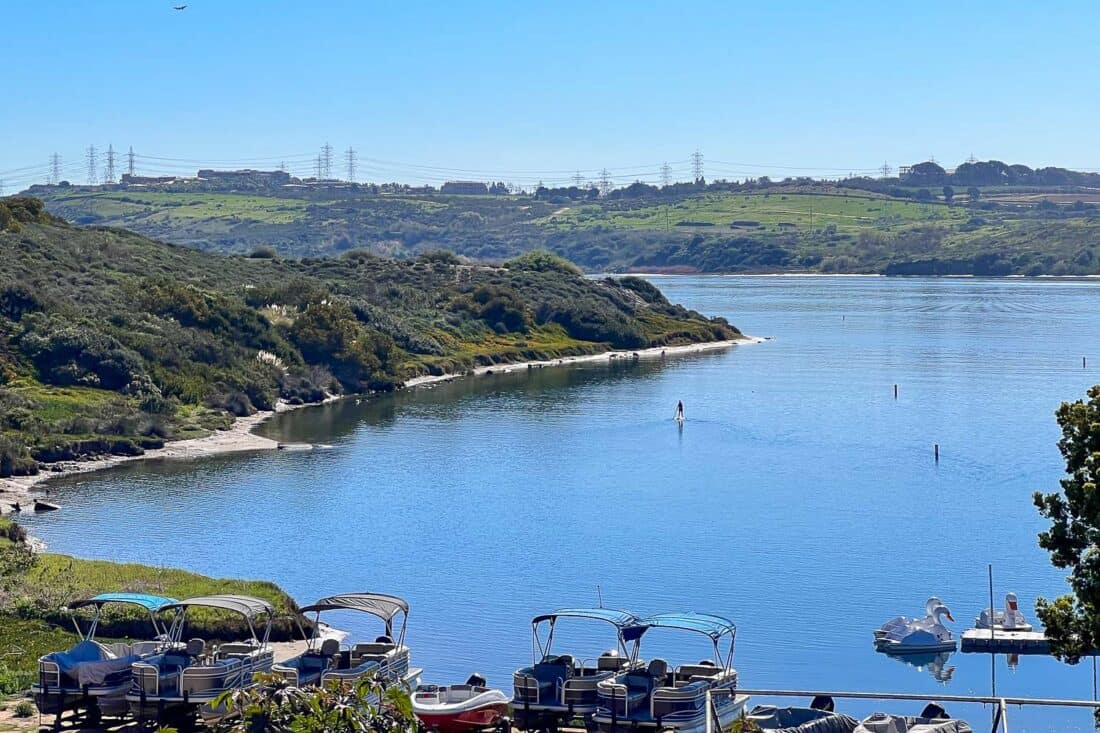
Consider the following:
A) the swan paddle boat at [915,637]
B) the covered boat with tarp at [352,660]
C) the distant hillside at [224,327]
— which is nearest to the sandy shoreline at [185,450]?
the distant hillside at [224,327]

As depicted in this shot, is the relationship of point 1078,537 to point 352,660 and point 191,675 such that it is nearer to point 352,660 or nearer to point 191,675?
point 352,660

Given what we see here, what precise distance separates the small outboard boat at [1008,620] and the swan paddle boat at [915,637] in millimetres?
853

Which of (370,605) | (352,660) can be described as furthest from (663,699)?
(370,605)

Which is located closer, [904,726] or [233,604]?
[904,726]

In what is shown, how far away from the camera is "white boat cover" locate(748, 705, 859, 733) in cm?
2602

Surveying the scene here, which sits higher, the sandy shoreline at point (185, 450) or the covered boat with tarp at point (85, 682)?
the covered boat with tarp at point (85, 682)

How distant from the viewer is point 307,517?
5400 cm

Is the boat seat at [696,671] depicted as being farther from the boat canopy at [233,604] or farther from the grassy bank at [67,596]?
the grassy bank at [67,596]

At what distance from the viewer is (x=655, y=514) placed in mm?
54906

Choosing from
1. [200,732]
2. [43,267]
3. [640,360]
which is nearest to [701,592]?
[200,732]

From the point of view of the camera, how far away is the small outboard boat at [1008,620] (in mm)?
37969

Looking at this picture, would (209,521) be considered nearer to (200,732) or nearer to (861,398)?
(200,732)

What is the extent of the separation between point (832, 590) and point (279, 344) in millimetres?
55317

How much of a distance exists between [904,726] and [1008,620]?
1299 centimetres
